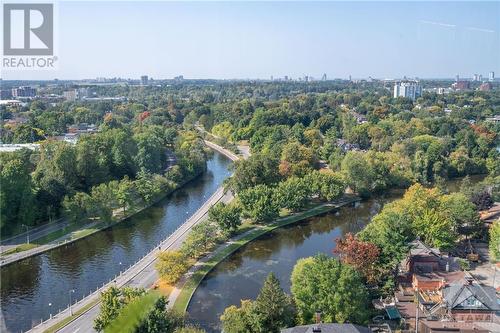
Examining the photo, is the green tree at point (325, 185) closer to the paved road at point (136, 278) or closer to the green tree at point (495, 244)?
the paved road at point (136, 278)

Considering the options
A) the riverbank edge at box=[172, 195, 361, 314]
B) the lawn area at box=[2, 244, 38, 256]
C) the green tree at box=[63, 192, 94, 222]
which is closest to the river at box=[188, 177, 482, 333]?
the riverbank edge at box=[172, 195, 361, 314]

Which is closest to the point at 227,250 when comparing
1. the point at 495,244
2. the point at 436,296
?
the point at 436,296

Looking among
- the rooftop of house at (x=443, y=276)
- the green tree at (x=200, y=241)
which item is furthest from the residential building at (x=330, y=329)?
the green tree at (x=200, y=241)

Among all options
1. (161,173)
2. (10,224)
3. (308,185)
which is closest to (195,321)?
(10,224)

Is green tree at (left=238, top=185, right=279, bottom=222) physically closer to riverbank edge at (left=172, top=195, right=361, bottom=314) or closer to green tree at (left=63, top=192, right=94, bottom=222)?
riverbank edge at (left=172, top=195, right=361, bottom=314)

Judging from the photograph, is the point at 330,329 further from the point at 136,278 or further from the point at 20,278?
the point at 20,278

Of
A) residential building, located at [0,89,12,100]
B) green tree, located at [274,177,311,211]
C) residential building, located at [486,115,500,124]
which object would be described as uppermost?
residential building, located at [0,89,12,100]
